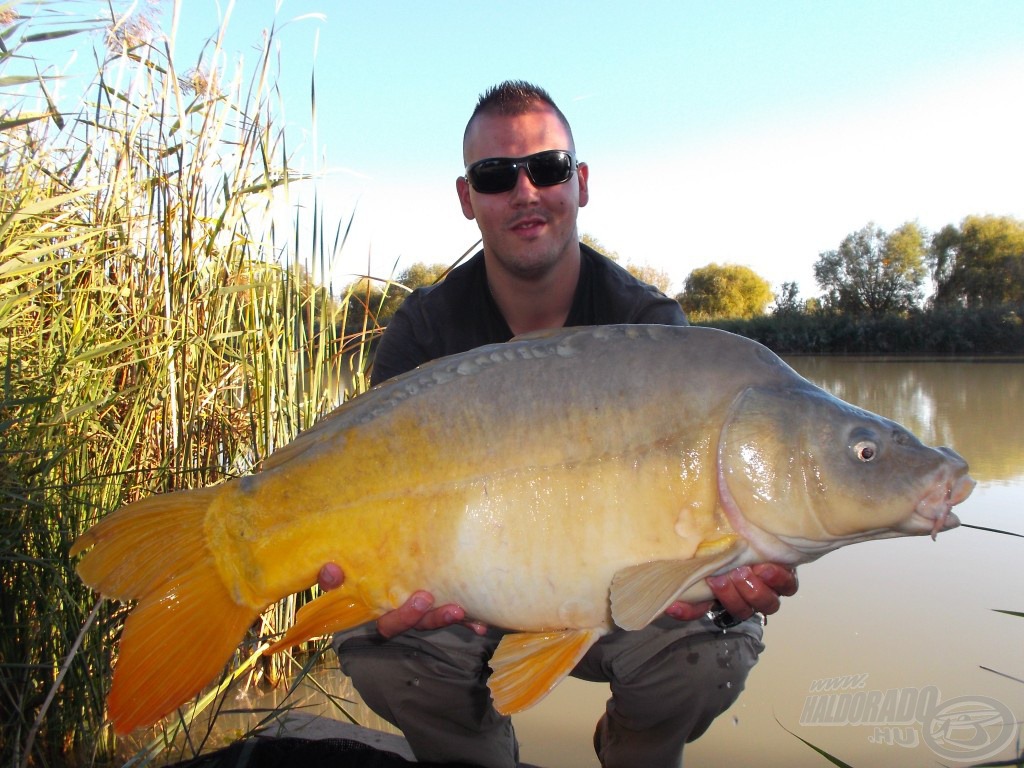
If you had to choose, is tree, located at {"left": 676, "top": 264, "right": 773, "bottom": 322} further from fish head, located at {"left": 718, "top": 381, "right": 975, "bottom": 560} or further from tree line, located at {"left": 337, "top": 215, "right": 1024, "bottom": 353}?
fish head, located at {"left": 718, "top": 381, "right": 975, "bottom": 560}

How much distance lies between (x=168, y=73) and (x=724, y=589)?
1998mm

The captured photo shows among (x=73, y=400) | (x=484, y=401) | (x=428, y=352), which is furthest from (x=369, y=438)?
(x=73, y=400)

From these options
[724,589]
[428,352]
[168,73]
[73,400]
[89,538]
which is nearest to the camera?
[89,538]

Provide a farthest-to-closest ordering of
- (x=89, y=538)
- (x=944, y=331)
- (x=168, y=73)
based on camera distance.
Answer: (x=944, y=331) < (x=168, y=73) < (x=89, y=538)

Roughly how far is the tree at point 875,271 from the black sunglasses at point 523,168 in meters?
23.4

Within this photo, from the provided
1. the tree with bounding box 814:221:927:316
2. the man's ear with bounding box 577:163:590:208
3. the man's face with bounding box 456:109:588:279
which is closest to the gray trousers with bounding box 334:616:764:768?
the man's face with bounding box 456:109:588:279

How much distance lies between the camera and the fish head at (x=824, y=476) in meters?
1.07

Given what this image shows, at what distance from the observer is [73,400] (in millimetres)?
1863

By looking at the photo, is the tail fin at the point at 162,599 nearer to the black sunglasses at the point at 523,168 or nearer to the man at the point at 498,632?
the man at the point at 498,632

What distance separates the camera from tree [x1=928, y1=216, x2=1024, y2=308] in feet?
73.7

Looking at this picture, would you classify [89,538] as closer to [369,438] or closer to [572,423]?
[369,438]

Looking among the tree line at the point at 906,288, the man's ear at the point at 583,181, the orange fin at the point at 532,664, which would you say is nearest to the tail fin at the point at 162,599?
the orange fin at the point at 532,664

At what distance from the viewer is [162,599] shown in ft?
3.63

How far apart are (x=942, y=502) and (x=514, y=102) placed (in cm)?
150
